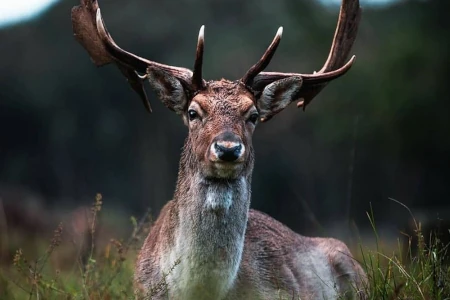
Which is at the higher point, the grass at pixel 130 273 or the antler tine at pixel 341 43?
the antler tine at pixel 341 43

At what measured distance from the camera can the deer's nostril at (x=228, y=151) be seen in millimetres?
7492

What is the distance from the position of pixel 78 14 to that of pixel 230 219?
2.46 meters

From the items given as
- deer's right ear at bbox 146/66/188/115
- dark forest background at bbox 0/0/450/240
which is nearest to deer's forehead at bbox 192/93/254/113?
deer's right ear at bbox 146/66/188/115

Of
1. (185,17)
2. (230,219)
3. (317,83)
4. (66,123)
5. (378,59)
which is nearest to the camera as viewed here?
(230,219)

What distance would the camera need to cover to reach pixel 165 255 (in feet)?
26.8

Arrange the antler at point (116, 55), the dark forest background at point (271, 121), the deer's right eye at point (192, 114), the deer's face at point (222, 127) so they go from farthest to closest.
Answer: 1. the dark forest background at point (271, 121)
2. the antler at point (116, 55)
3. the deer's right eye at point (192, 114)
4. the deer's face at point (222, 127)

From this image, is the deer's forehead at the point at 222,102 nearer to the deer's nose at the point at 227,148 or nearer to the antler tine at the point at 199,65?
the antler tine at the point at 199,65

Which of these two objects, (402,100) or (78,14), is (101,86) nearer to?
(402,100)

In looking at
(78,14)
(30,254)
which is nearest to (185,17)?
(30,254)

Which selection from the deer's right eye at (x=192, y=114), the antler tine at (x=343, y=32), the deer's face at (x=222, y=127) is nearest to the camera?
the deer's face at (x=222, y=127)

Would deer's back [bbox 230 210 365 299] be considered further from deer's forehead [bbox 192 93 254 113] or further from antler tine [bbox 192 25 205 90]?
antler tine [bbox 192 25 205 90]

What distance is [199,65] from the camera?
811cm

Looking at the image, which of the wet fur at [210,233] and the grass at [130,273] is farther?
the wet fur at [210,233]

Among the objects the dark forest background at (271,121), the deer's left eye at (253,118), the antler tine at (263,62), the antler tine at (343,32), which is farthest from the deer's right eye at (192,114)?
the dark forest background at (271,121)
